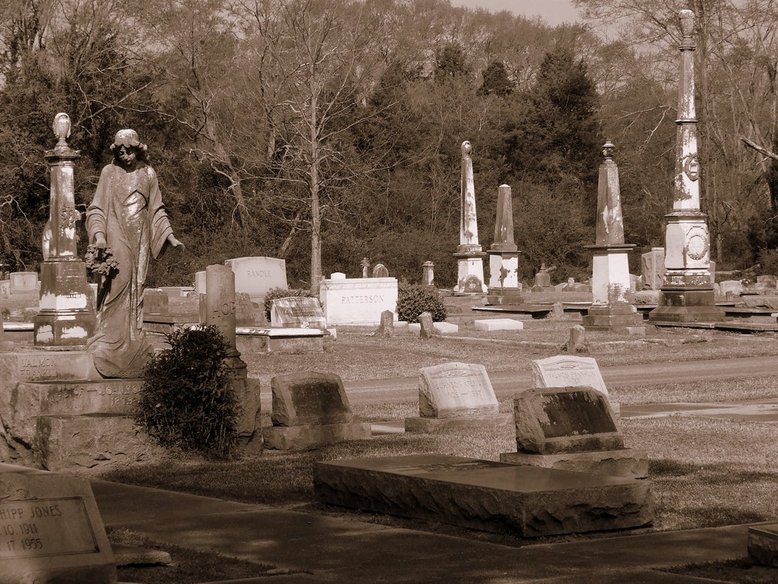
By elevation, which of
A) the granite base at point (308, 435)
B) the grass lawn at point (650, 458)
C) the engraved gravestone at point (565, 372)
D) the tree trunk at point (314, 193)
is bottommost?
the grass lawn at point (650, 458)

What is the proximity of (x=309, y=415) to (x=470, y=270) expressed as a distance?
113 feet

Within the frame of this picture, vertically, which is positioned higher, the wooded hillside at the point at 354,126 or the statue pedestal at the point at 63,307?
the wooded hillside at the point at 354,126

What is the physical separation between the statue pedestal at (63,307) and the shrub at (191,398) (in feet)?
44.6

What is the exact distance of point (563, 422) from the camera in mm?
11352

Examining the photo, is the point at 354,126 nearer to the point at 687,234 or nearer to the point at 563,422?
the point at 687,234

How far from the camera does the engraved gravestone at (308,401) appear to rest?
1394cm

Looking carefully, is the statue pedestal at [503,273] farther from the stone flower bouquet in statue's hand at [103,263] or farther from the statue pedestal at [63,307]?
the stone flower bouquet in statue's hand at [103,263]

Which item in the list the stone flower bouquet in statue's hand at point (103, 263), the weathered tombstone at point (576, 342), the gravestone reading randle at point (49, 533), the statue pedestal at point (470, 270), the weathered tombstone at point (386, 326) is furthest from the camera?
the statue pedestal at point (470, 270)

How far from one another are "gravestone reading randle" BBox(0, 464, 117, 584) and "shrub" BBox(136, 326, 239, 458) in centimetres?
628

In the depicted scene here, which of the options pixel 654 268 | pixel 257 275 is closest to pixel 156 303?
pixel 257 275

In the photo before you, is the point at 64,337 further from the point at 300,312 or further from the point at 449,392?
the point at 449,392

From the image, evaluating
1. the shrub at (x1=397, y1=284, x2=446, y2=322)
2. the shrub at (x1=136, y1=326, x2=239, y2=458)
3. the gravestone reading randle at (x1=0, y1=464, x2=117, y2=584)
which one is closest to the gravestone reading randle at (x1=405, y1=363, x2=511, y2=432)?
the shrub at (x1=136, y1=326, x2=239, y2=458)

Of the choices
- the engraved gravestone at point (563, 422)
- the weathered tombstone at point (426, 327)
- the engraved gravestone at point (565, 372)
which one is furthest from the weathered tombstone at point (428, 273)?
the engraved gravestone at point (563, 422)

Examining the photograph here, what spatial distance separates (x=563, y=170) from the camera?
226 feet
